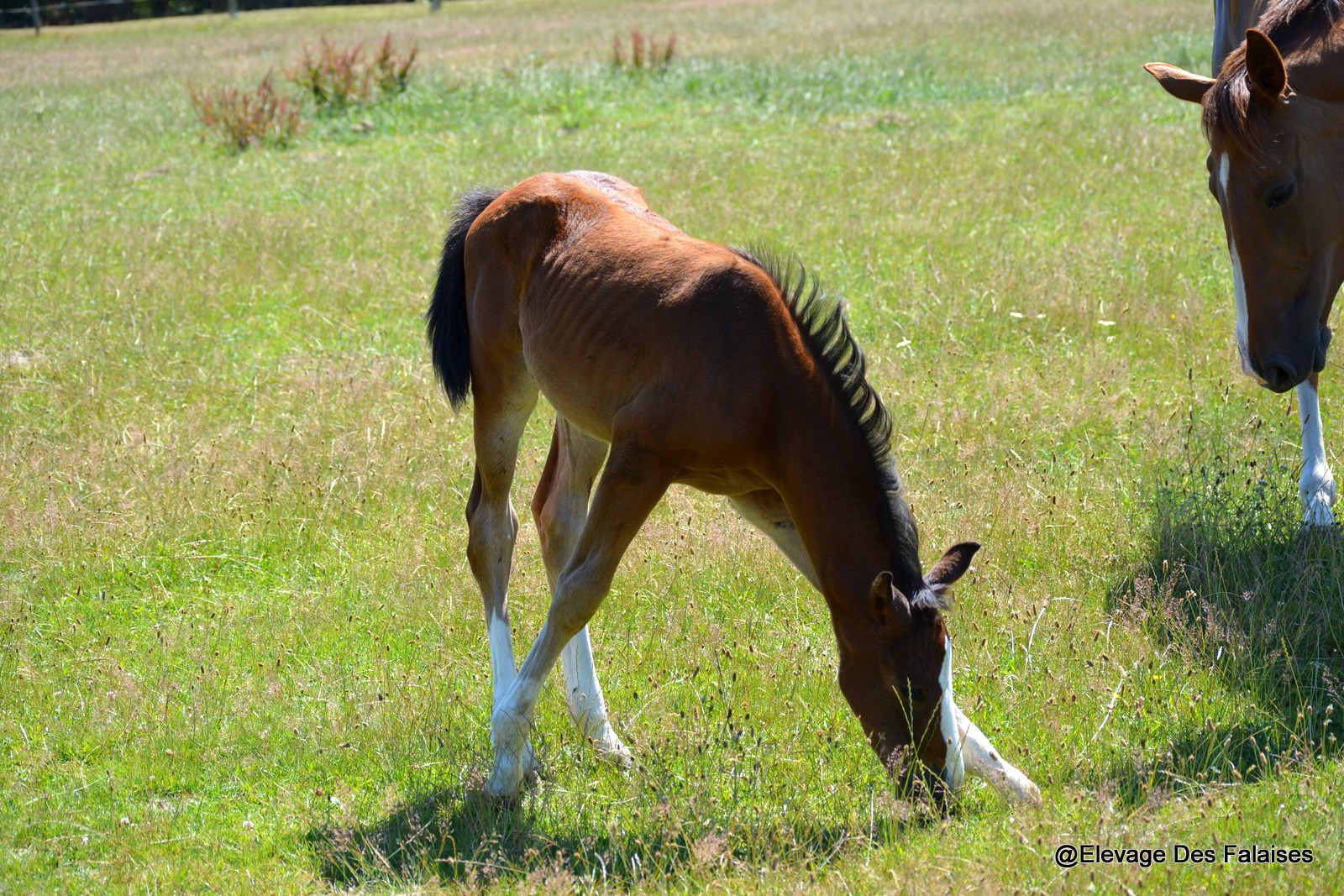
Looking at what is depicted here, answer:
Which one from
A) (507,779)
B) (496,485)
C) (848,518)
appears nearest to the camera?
(848,518)

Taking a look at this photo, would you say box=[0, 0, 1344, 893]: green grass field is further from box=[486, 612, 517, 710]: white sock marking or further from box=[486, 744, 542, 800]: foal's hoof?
box=[486, 612, 517, 710]: white sock marking

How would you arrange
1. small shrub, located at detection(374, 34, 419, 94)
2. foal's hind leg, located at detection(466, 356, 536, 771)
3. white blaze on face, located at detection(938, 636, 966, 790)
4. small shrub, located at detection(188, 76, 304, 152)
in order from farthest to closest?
small shrub, located at detection(374, 34, 419, 94)
small shrub, located at detection(188, 76, 304, 152)
foal's hind leg, located at detection(466, 356, 536, 771)
white blaze on face, located at detection(938, 636, 966, 790)

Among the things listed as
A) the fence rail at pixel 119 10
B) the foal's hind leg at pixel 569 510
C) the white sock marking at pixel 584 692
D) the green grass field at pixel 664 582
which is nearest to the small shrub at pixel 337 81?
the green grass field at pixel 664 582

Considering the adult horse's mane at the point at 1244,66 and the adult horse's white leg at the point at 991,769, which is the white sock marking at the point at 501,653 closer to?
the adult horse's white leg at the point at 991,769

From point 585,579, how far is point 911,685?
0.99 m

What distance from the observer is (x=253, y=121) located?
14.7 m

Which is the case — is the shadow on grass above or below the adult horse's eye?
below

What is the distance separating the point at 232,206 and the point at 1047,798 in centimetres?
1040

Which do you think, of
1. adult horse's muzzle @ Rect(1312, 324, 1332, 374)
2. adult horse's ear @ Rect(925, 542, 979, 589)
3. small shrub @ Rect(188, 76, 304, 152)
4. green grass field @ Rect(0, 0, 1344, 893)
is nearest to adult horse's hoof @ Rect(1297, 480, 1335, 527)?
green grass field @ Rect(0, 0, 1344, 893)

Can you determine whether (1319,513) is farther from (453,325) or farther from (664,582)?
(453,325)

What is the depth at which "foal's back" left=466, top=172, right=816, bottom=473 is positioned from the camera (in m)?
3.32

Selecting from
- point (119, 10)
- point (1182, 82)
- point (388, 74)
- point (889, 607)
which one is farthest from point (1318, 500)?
point (119, 10)

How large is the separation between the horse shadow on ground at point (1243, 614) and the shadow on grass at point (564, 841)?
0.91m

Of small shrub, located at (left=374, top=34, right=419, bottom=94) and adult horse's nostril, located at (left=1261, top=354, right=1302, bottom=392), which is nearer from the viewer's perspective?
adult horse's nostril, located at (left=1261, top=354, right=1302, bottom=392)
